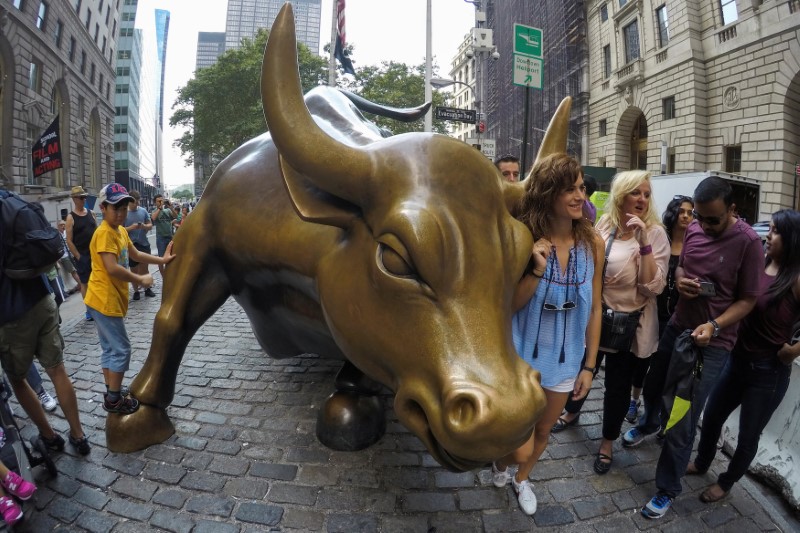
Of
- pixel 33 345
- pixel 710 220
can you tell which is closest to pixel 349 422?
pixel 33 345

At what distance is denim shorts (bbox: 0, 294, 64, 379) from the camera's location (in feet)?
8.77

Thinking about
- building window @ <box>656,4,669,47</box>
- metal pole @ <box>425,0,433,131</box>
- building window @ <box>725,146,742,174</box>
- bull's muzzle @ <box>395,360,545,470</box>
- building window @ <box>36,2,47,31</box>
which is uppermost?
building window @ <box>36,2,47,31</box>

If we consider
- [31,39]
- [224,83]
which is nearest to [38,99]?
[31,39]

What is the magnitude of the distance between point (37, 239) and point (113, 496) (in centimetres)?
156

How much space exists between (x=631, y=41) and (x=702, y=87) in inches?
262

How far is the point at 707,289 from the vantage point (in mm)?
2465

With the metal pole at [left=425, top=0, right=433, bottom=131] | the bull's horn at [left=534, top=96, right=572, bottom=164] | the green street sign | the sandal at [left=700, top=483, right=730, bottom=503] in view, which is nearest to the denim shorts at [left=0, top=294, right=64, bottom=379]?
the bull's horn at [left=534, top=96, right=572, bottom=164]

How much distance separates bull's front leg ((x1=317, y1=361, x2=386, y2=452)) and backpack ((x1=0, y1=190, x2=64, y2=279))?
1.97m

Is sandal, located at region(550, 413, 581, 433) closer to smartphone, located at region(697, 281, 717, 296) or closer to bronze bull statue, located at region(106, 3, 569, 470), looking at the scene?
smartphone, located at region(697, 281, 717, 296)

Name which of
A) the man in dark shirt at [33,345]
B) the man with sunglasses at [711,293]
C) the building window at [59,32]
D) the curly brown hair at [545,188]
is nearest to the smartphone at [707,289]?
the man with sunglasses at [711,293]

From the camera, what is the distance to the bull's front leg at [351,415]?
298cm

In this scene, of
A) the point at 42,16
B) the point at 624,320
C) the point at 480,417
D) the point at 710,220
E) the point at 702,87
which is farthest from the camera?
the point at 42,16

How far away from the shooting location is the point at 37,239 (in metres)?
2.58

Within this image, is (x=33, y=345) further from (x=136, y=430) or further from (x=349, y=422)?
(x=349, y=422)
